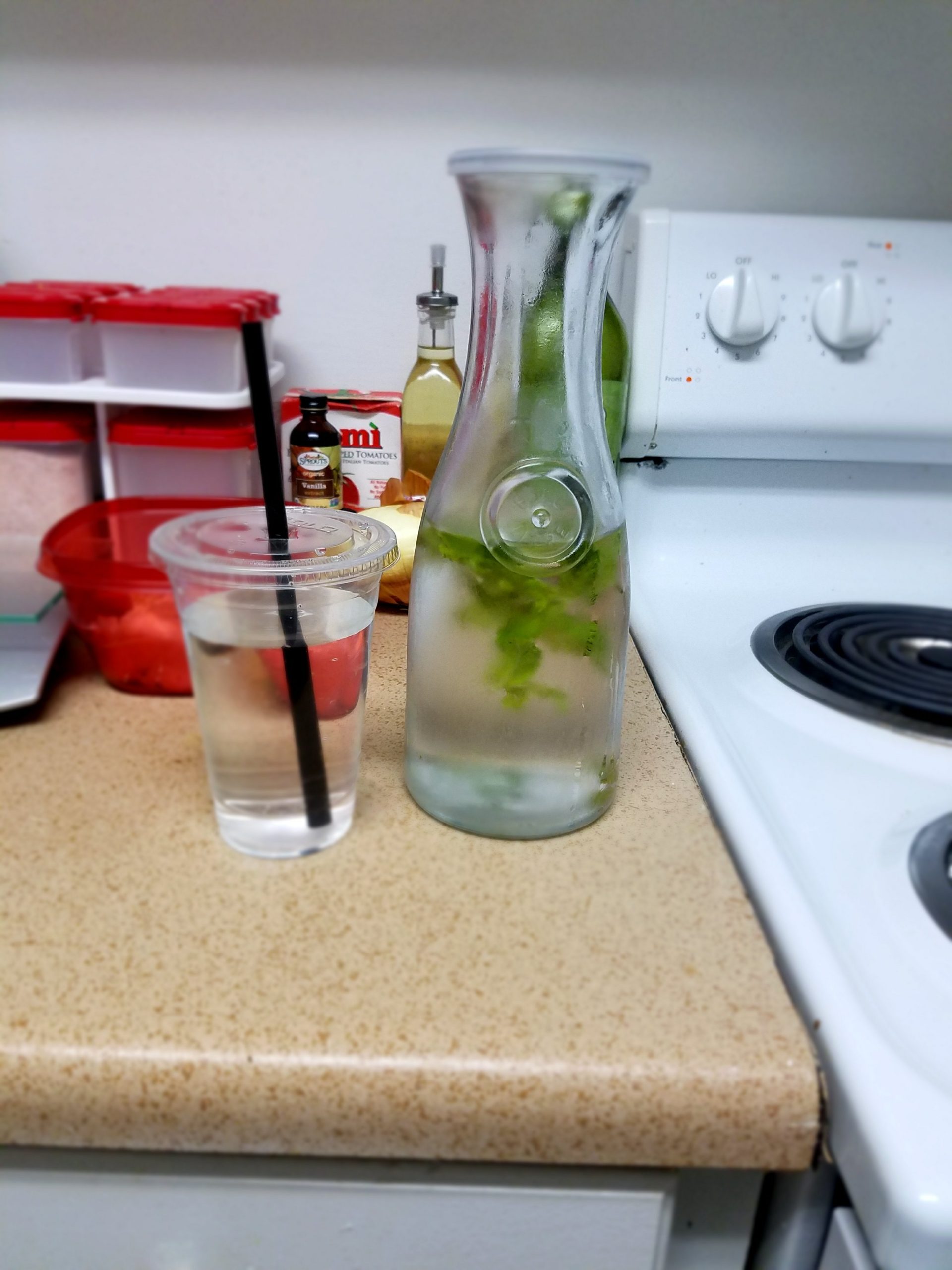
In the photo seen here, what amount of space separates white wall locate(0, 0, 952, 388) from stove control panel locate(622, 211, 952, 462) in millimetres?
130

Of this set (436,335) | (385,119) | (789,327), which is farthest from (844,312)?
(385,119)

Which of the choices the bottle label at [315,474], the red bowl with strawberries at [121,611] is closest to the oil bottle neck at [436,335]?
the bottle label at [315,474]

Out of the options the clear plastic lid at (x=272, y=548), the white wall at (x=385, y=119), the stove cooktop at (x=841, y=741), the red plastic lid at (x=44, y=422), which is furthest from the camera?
the white wall at (x=385, y=119)

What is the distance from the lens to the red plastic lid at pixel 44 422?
2.17ft

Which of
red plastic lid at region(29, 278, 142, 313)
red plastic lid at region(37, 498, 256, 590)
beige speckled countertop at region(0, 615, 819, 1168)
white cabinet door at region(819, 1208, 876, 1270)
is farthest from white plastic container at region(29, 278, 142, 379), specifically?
white cabinet door at region(819, 1208, 876, 1270)

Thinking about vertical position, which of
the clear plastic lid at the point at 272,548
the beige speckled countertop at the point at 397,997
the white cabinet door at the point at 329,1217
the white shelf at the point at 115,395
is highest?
the white shelf at the point at 115,395

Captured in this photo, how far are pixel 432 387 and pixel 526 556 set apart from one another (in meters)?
0.37

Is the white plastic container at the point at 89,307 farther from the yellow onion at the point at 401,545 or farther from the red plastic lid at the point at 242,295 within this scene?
the yellow onion at the point at 401,545

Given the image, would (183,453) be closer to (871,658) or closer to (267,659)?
(267,659)

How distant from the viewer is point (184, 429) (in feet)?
2.22

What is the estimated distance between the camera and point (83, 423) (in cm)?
68

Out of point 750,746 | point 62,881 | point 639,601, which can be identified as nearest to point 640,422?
point 639,601

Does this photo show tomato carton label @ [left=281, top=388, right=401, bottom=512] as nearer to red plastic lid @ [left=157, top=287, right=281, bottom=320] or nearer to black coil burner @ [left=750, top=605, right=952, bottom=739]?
red plastic lid @ [left=157, top=287, right=281, bottom=320]

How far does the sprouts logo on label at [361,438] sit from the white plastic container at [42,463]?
7.8 inches
